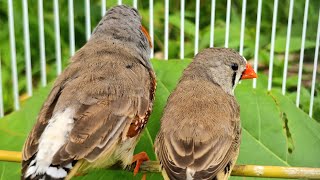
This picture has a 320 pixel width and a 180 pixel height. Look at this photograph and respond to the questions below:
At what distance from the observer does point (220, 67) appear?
75.4 inches

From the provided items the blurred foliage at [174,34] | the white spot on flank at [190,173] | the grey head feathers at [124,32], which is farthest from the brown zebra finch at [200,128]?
the blurred foliage at [174,34]

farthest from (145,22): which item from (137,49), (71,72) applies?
(71,72)

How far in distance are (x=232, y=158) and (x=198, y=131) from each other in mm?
113

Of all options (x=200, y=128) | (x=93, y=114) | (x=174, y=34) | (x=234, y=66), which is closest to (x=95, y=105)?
(x=93, y=114)

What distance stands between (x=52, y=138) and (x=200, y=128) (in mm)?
337

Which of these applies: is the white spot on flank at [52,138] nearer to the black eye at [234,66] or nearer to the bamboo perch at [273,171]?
the bamboo perch at [273,171]

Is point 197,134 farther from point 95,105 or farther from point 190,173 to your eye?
point 95,105

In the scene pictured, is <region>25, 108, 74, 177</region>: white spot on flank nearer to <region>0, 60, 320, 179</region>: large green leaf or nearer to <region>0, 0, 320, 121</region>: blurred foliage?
<region>0, 60, 320, 179</region>: large green leaf

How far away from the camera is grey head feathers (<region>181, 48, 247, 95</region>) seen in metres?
1.88

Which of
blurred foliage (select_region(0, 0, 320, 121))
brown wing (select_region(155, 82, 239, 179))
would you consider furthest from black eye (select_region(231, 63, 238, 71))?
blurred foliage (select_region(0, 0, 320, 121))

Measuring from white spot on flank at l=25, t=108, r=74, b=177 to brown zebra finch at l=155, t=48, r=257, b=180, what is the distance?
23 cm

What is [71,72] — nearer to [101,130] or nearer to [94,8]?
[101,130]

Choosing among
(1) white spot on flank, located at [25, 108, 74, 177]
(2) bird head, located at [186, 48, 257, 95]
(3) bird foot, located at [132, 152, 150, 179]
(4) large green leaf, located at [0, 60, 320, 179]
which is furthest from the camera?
(2) bird head, located at [186, 48, 257, 95]

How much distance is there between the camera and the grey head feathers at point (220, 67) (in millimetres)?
1885
